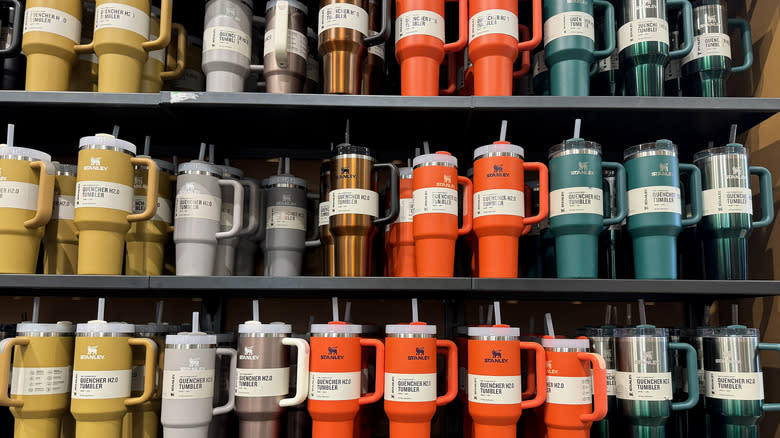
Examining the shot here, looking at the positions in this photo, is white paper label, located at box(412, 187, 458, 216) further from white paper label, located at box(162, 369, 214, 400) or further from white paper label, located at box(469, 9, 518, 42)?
white paper label, located at box(162, 369, 214, 400)

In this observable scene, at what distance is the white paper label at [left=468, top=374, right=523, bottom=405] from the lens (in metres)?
1.27

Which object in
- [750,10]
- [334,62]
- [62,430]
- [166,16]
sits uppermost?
[750,10]

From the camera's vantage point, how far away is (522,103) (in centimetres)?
140

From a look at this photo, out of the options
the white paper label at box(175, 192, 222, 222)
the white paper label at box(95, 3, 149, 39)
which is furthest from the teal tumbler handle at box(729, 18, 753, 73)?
the white paper label at box(95, 3, 149, 39)

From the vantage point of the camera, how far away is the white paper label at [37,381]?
49.4 inches

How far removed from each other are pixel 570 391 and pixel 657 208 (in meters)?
0.49

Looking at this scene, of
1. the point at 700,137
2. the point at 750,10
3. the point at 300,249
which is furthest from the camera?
the point at 750,10

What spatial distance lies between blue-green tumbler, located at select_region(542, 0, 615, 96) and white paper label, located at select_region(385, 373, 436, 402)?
80 cm

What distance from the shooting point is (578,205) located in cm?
135

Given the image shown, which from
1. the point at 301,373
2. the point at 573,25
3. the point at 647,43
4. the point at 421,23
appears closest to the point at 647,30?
the point at 647,43

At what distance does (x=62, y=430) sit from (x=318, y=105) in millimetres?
975

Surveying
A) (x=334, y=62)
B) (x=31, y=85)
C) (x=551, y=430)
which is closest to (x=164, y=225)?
(x=31, y=85)

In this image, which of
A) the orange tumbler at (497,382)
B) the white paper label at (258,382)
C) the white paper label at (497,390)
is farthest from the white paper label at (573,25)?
the white paper label at (258,382)

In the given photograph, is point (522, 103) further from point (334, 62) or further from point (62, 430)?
point (62, 430)
